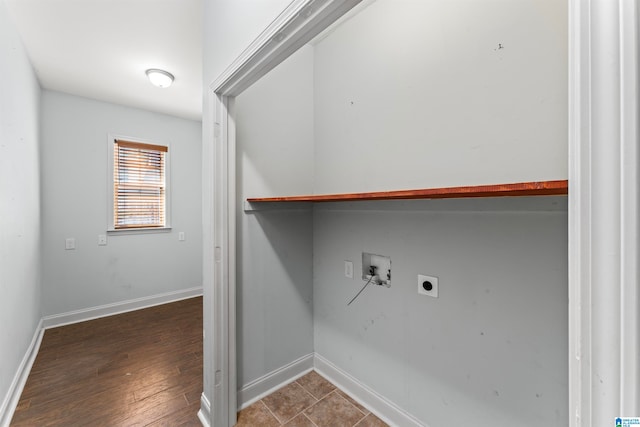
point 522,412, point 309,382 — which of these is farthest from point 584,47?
point 309,382

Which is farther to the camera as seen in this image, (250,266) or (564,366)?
(250,266)

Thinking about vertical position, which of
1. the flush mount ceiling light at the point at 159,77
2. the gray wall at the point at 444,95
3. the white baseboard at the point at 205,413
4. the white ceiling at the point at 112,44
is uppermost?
the white ceiling at the point at 112,44

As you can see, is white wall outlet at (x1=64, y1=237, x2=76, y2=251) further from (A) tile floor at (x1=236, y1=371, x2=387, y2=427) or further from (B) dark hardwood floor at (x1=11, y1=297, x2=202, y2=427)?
(A) tile floor at (x1=236, y1=371, x2=387, y2=427)

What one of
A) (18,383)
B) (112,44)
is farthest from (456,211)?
(18,383)

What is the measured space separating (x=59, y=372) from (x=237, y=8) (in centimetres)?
287

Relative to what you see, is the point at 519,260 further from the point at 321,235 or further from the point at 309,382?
the point at 309,382

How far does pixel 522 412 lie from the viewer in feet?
3.63

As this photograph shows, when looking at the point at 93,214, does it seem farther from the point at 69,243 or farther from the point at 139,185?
the point at 139,185

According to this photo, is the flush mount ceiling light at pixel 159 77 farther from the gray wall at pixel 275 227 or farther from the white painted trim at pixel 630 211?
the white painted trim at pixel 630 211

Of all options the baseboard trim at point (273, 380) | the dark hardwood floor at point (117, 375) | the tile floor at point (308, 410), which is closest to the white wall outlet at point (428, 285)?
the tile floor at point (308, 410)

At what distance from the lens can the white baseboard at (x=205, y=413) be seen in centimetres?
158

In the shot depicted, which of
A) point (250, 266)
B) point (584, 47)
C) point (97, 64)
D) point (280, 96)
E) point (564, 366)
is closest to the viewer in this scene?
point (584, 47)

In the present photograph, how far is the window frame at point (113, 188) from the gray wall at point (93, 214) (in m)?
0.04

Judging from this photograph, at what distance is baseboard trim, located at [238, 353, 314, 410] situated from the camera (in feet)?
5.75
